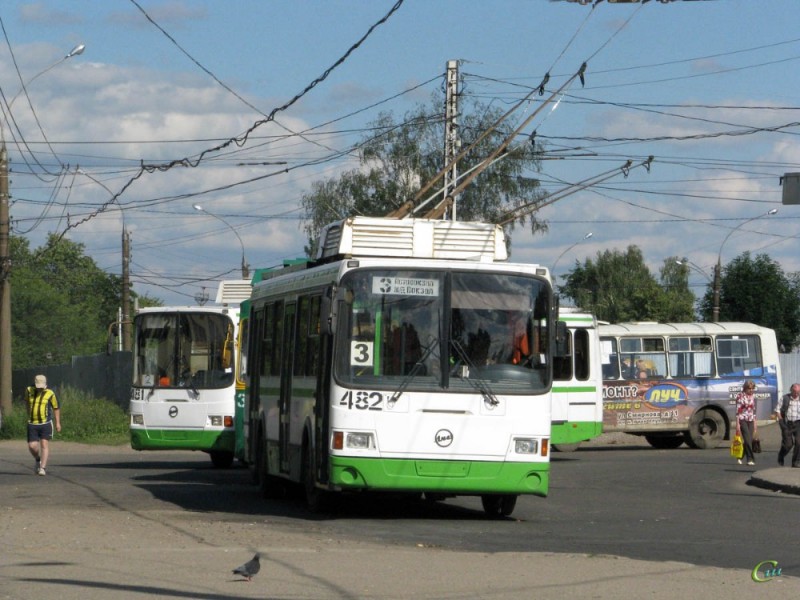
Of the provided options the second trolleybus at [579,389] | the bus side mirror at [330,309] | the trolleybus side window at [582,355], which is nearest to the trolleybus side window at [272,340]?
the bus side mirror at [330,309]

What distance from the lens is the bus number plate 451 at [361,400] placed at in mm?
14438

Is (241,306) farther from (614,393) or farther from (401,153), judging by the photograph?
(401,153)

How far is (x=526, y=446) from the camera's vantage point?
579 inches

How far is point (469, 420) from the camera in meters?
14.6

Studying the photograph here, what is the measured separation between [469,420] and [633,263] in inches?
3532

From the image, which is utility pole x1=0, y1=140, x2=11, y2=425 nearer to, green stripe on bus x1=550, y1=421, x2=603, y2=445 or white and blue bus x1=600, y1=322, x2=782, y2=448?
white and blue bus x1=600, y1=322, x2=782, y2=448

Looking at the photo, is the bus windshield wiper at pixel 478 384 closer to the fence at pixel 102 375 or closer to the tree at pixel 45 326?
the fence at pixel 102 375

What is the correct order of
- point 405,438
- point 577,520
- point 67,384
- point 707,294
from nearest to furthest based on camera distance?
point 405,438
point 577,520
point 67,384
point 707,294

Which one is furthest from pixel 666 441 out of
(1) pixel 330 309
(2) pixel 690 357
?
(1) pixel 330 309

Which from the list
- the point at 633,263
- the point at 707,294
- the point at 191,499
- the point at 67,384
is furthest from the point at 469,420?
the point at 633,263

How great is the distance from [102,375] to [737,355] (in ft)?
70.7

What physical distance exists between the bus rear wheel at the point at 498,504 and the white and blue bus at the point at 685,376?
703 inches

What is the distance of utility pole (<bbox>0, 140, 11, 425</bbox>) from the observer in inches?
1430

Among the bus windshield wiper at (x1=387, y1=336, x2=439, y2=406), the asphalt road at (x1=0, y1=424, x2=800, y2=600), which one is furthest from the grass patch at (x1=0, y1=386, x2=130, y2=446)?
the bus windshield wiper at (x1=387, y1=336, x2=439, y2=406)
